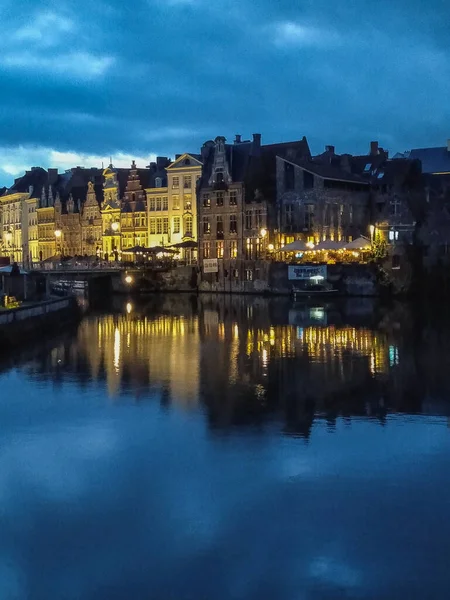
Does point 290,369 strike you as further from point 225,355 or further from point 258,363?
point 225,355

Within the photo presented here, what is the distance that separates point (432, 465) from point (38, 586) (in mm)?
7729

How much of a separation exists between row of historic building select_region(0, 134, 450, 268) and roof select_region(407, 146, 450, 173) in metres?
0.10

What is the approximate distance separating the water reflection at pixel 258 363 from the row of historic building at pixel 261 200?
56.6 feet

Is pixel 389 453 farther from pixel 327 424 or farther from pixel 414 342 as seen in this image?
pixel 414 342

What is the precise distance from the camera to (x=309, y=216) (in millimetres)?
64500

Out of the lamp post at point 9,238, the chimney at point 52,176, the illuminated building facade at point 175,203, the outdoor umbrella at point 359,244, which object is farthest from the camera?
the lamp post at point 9,238

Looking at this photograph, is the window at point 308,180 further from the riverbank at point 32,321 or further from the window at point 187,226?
the riverbank at point 32,321

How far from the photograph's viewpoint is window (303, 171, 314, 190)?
211ft

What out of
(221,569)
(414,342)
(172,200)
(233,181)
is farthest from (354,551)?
(172,200)

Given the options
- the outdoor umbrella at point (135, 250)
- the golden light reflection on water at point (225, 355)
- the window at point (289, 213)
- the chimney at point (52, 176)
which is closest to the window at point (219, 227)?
the window at point (289, 213)

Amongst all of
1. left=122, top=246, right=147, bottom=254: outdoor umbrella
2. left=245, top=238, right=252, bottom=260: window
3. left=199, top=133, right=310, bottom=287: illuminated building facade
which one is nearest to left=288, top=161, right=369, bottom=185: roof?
left=199, top=133, right=310, bottom=287: illuminated building facade

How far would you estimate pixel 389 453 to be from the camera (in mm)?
16094

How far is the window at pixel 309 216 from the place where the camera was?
211ft

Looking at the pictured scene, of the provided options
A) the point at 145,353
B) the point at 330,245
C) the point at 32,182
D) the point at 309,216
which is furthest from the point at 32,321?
the point at 32,182
